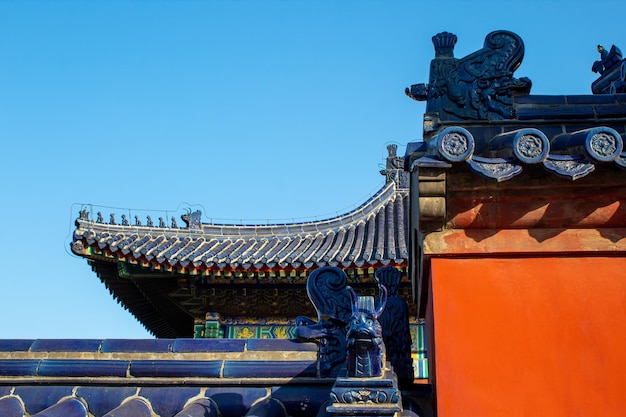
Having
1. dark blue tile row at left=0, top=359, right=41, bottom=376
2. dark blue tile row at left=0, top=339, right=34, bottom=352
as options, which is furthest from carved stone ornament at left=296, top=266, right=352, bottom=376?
dark blue tile row at left=0, top=339, right=34, bottom=352

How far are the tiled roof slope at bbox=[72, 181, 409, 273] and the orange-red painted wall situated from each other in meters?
7.33

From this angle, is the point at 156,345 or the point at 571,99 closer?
the point at 156,345

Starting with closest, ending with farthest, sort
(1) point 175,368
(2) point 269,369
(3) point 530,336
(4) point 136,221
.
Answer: (3) point 530,336
(2) point 269,369
(1) point 175,368
(4) point 136,221

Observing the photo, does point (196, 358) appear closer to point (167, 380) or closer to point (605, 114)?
point (167, 380)

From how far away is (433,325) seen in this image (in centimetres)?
447

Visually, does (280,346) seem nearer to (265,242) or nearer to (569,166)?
(569,166)

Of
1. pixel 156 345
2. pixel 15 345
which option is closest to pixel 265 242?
pixel 15 345

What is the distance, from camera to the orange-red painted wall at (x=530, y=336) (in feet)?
13.8

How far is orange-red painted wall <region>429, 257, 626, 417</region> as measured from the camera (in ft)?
13.8

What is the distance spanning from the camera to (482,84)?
5059 mm

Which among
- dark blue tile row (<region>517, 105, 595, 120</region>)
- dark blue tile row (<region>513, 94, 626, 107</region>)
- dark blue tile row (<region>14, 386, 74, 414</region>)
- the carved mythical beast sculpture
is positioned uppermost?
dark blue tile row (<region>513, 94, 626, 107</region>)

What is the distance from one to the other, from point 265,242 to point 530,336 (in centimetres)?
1022

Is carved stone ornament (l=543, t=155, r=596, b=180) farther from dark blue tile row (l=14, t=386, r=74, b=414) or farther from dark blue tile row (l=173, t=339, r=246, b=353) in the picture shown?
dark blue tile row (l=14, t=386, r=74, b=414)

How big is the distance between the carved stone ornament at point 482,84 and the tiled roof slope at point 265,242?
22.7 feet
